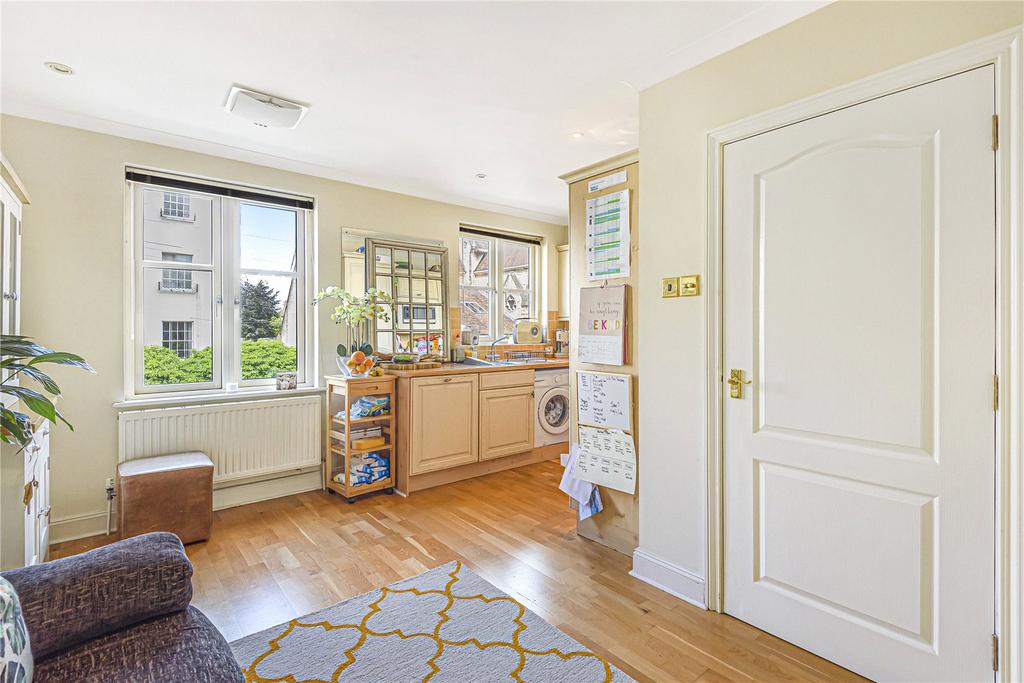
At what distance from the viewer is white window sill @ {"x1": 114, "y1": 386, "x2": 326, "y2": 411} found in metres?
3.10

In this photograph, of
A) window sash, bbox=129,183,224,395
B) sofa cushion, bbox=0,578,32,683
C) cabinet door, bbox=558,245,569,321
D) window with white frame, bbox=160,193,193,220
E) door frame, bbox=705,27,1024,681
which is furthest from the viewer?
cabinet door, bbox=558,245,569,321

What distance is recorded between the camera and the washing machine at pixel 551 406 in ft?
15.0

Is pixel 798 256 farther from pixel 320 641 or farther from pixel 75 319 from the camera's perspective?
pixel 75 319

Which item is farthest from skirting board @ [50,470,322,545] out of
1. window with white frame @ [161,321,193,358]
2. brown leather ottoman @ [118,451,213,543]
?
window with white frame @ [161,321,193,358]

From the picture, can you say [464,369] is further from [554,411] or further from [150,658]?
[150,658]

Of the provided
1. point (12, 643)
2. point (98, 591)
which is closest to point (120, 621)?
point (98, 591)

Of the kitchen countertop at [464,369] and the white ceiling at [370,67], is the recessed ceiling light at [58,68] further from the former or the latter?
the kitchen countertop at [464,369]

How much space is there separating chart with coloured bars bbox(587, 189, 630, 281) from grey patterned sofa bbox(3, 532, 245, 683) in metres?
2.19

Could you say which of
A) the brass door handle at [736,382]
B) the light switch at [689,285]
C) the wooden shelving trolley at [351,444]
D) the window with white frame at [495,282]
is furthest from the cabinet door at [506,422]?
the brass door handle at [736,382]

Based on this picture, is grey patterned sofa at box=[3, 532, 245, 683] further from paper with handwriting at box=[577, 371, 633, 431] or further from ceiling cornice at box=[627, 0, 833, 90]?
ceiling cornice at box=[627, 0, 833, 90]

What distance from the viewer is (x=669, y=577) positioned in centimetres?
229

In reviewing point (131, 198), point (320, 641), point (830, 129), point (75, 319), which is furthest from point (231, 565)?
point (830, 129)

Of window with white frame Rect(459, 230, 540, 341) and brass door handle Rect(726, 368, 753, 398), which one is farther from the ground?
window with white frame Rect(459, 230, 540, 341)

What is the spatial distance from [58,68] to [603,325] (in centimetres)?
300
